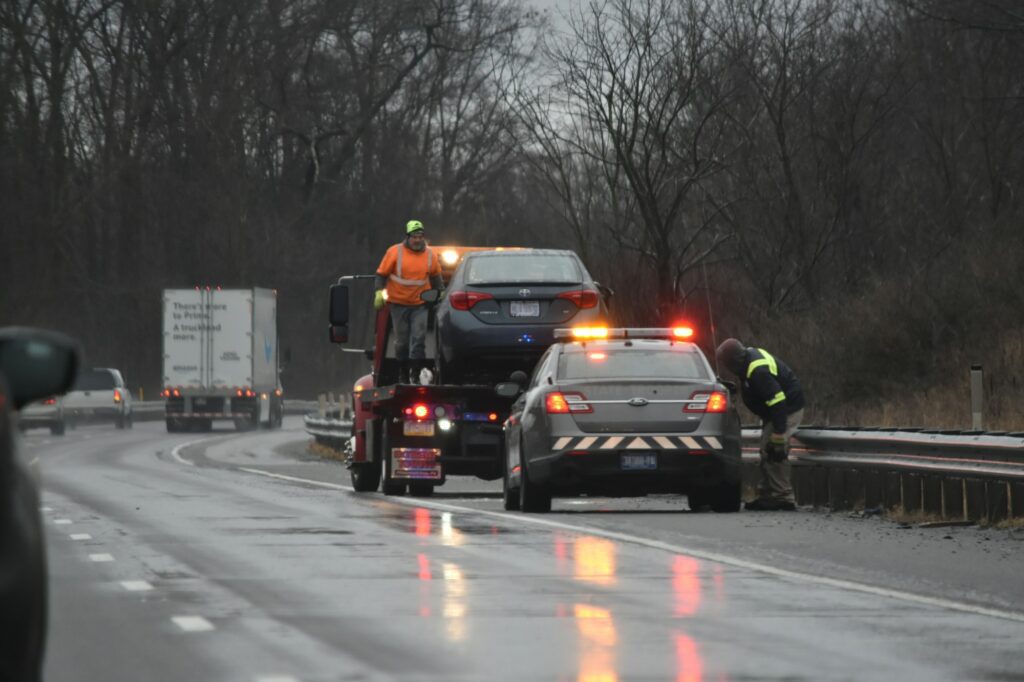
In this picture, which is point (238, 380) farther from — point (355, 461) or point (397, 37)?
point (355, 461)

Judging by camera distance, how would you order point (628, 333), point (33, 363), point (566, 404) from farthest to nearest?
point (628, 333), point (566, 404), point (33, 363)

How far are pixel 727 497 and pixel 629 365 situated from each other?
4.70 feet

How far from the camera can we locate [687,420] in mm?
19875

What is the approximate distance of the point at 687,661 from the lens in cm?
945

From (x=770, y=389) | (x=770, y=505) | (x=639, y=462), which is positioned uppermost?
(x=770, y=389)

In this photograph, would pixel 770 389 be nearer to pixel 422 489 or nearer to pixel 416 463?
pixel 416 463

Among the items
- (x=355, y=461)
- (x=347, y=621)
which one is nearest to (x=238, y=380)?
(x=355, y=461)

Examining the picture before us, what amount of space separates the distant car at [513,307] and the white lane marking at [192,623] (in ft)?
38.7

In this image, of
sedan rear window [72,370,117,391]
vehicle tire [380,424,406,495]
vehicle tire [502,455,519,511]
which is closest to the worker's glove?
vehicle tire [502,455,519,511]

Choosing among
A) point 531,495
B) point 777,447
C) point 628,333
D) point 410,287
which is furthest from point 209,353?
point 531,495

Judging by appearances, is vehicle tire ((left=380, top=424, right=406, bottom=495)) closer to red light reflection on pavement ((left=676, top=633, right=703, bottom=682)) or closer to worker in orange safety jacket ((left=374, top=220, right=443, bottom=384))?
worker in orange safety jacket ((left=374, top=220, right=443, bottom=384))

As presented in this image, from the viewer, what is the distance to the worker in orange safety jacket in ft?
79.3

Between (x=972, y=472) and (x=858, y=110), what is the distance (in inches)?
758

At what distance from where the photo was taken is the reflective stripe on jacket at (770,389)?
68.9 ft
